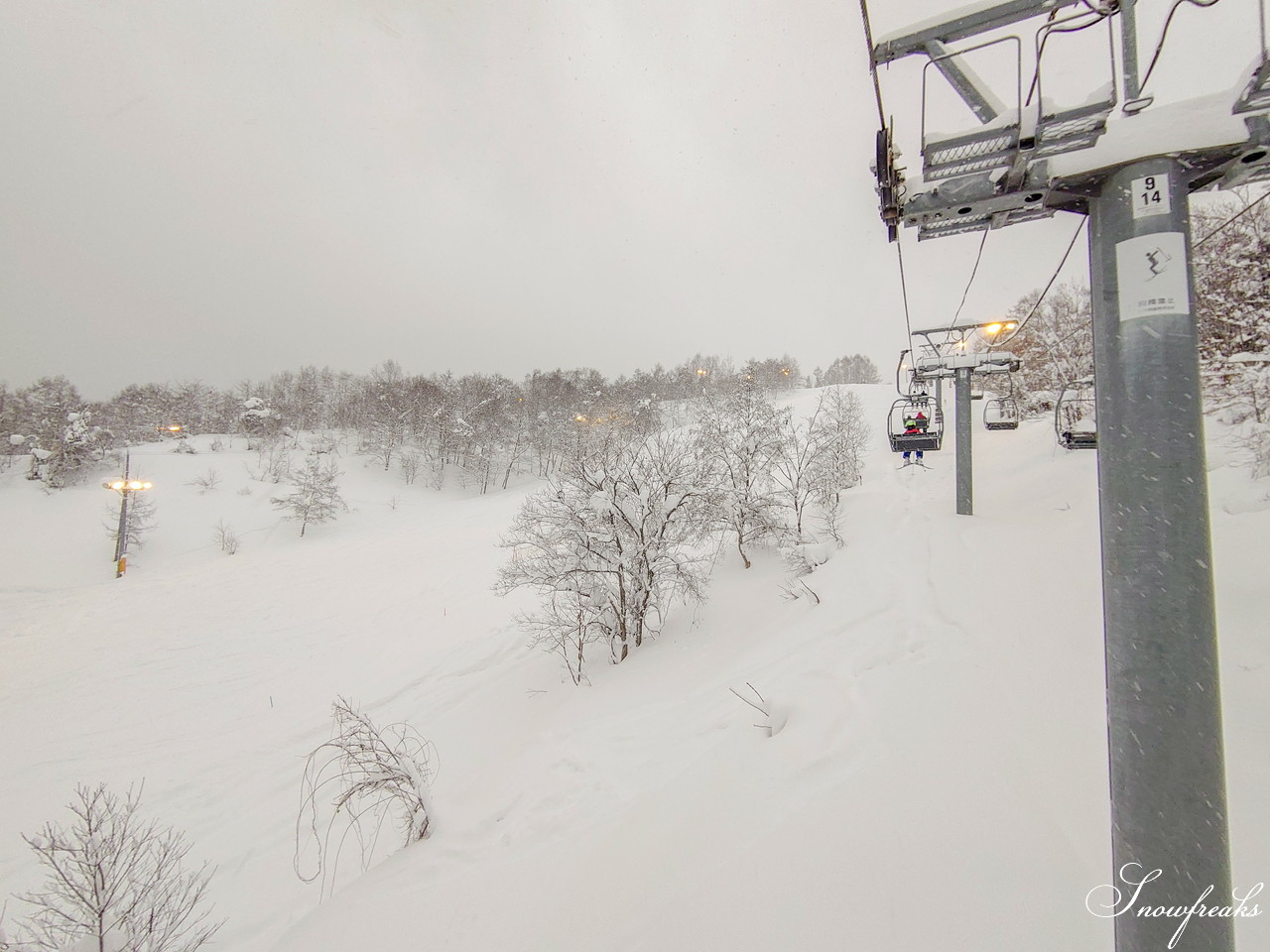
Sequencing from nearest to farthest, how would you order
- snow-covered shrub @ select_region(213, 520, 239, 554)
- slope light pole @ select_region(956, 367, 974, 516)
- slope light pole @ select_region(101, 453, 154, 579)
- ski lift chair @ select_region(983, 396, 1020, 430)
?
1. slope light pole @ select_region(956, 367, 974, 516)
2. slope light pole @ select_region(101, 453, 154, 579)
3. ski lift chair @ select_region(983, 396, 1020, 430)
4. snow-covered shrub @ select_region(213, 520, 239, 554)

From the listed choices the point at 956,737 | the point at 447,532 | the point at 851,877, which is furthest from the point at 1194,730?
the point at 447,532

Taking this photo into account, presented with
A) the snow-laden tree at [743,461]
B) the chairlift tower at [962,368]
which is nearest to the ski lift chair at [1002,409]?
the chairlift tower at [962,368]

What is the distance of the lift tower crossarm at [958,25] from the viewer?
280 cm

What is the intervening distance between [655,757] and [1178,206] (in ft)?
21.8

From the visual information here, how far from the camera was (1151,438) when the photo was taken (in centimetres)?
205

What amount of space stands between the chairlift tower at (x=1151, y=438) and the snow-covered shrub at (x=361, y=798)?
5968 mm

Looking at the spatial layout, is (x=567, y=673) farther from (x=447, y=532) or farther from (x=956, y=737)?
(x=447, y=532)

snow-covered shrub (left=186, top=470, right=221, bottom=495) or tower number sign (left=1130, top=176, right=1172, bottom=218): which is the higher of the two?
tower number sign (left=1130, top=176, right=1172, bottom=218)

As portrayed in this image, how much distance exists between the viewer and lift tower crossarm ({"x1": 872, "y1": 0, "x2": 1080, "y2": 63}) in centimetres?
280

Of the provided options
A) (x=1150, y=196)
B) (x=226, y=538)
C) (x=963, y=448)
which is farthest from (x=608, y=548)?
(x=226, y=538)

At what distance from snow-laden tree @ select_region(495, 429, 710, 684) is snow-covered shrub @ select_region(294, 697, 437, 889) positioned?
4413 millimetres

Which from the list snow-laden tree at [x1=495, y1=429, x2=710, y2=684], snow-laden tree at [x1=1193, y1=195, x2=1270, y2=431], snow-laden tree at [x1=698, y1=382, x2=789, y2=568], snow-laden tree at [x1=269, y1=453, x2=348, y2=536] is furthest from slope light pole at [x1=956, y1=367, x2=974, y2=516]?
snow-laden tree at [x1=269, y1=453, x2=348, y2=536]
